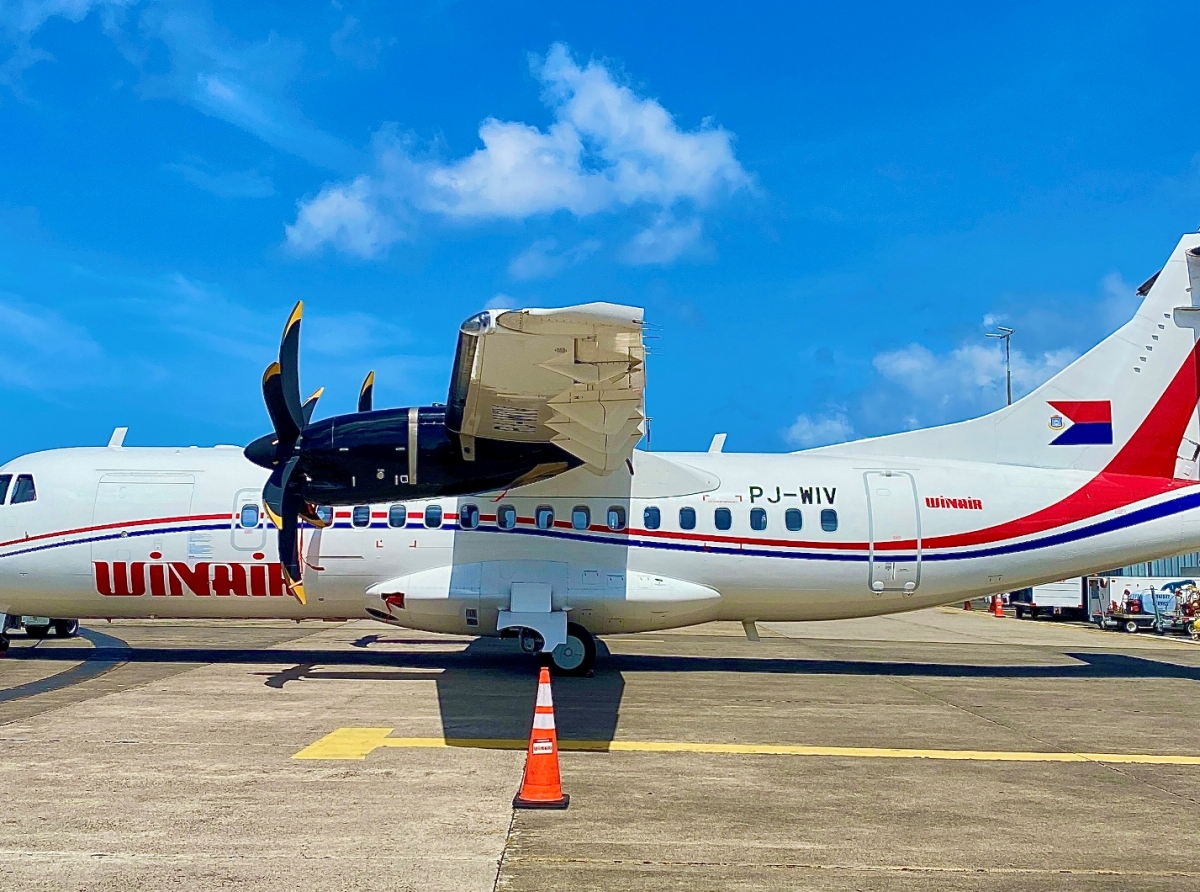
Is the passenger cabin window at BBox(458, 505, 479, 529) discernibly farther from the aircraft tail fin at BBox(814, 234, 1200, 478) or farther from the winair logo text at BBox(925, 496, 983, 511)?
the aircraft tail fin at BBox(814, 234, 1200, 478)

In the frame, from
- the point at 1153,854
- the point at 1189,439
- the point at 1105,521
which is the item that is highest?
the point at 1189,439

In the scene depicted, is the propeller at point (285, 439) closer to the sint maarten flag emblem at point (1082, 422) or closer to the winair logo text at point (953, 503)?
the winair logo text at point (953, 503)

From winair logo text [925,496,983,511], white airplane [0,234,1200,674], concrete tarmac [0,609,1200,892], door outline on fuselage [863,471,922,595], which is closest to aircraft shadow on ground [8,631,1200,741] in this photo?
concrete tarmac [0,609,1200,892]

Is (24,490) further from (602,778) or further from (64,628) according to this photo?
(602,778)

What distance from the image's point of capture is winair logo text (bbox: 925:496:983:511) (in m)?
15.2

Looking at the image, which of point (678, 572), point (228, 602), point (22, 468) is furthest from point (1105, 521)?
point (22, 468)

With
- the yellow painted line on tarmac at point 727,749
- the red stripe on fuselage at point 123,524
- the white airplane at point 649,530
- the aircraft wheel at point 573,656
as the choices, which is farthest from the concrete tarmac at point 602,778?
the red stripe on fuselage at point 123,524

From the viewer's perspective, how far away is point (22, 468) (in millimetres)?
15633

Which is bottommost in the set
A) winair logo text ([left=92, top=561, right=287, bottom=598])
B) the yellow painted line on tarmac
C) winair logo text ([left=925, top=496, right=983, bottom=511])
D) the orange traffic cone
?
the yellow painted line on tarmac

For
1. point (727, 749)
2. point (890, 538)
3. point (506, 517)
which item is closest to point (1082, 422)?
point (890, 538)

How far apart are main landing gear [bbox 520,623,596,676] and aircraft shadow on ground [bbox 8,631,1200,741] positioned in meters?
0.21

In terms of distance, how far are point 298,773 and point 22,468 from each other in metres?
10.4

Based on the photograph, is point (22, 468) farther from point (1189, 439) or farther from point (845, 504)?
point (1189, 439)

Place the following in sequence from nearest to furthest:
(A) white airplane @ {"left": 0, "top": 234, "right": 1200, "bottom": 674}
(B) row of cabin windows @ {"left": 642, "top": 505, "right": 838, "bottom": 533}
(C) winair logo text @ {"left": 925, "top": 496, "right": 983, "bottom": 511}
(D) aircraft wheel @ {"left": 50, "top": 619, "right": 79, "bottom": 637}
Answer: (A) white airplane @ {"left": 0, "top": 234, "right": 1200, "bottom": 674} → (B) row of cabin windows @ {"left": 642, "top": 505, "right": 838, "bottom": 533} → (C) winair logo text @ {"left": 925, "top": 496, "right": 983, "bottom": 511} → (D) aircraft wheel @ {"left": 50, "top": 619, "right": 79, "bottom": 637}
